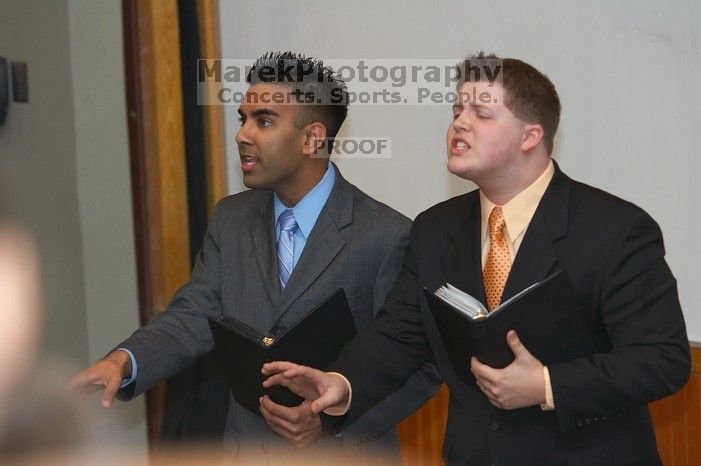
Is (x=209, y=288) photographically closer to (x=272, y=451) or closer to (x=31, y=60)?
(x=272, y=451)

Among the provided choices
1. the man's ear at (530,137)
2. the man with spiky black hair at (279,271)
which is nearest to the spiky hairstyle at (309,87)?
the man with spiky black hair at (279,271)

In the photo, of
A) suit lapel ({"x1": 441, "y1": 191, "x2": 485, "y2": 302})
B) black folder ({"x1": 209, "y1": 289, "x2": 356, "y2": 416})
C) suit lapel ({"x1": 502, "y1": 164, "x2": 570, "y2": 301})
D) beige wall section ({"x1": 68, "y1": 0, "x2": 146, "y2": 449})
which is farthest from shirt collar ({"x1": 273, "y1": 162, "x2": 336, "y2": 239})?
beige wall section ({"x1": 68, "y1": 0, "x2": 146, "y2": 449})

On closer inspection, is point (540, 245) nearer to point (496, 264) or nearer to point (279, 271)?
point (496, 264)

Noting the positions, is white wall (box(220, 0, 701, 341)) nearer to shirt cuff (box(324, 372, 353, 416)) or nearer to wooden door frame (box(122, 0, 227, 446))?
wooden door frame (box(122, 0, 227, 446))

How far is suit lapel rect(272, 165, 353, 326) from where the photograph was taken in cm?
246

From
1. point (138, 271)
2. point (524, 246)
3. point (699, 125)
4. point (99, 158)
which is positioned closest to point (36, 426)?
point (138, 271)

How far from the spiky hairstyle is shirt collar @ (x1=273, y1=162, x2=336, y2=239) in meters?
0.22

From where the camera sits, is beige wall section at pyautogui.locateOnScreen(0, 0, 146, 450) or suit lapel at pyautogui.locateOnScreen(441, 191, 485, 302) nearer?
suit lapel at pyautogui.locateOnScreen(441, 191, 485, 302)

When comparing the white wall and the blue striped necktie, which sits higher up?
the white wall

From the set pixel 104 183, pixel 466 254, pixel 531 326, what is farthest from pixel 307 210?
pixel 104 183

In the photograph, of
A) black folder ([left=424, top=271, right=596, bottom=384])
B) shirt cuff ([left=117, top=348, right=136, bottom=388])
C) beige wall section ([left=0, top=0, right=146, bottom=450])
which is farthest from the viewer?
beige wall section ([left=0, top=0, right=146, bottom=450])

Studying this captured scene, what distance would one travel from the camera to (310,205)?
2.60 m

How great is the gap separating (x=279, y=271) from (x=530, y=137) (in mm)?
746

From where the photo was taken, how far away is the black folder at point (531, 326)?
192 centimetres
